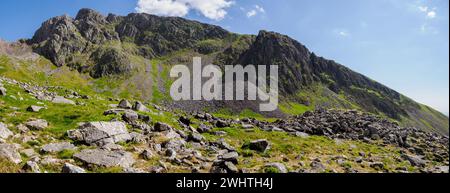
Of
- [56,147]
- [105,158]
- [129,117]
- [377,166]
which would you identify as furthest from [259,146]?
[56,147]

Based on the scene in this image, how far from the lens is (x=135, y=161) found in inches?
736

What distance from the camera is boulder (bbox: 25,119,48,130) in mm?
22109

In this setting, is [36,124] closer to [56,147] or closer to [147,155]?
[56,147]

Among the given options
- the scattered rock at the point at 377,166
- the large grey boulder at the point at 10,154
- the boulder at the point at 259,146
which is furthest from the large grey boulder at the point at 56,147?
the scattered rock at the point at 377,166

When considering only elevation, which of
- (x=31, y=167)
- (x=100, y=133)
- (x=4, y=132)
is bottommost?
(x=31, y=167)

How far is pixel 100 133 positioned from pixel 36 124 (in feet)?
16.7

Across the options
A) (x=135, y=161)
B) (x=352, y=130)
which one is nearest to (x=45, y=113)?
(x=135, y=161)

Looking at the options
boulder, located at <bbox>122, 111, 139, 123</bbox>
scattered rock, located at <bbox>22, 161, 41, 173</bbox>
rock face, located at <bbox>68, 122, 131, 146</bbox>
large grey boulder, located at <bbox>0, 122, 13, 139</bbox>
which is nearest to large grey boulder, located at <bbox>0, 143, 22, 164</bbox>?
scattered rock, located at <bbox>22, 161, 41, 173</bbox>

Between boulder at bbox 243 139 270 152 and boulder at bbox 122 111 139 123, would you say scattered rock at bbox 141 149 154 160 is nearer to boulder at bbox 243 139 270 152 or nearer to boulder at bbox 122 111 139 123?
boulder at bbox 122 111 139 123

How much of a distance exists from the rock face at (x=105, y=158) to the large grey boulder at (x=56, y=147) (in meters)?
1.59

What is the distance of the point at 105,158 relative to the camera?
57.5ft

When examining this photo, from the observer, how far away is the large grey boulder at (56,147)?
1823 centimetres

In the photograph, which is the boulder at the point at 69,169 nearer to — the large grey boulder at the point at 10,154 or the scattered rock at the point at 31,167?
the scattered rock at the point at 31,167

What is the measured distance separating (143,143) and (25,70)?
20974cm
